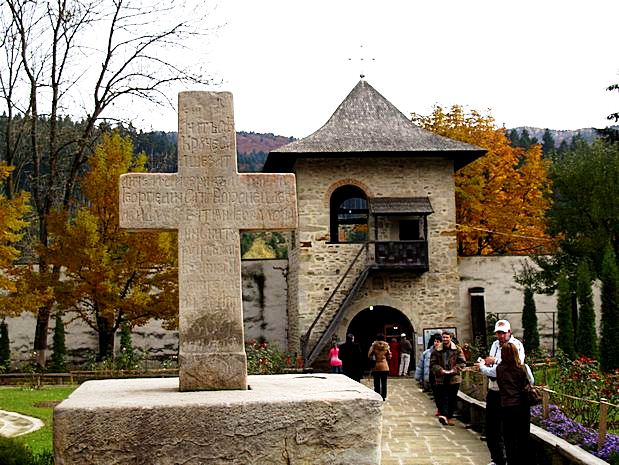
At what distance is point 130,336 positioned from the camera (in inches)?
1025

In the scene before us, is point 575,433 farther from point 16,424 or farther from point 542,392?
point 16,424

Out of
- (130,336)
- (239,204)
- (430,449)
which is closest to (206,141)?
(239,204)

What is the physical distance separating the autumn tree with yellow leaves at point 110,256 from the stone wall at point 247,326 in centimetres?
283

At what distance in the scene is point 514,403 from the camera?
7.50m

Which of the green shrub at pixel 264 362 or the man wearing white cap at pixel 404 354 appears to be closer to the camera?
the green shrub at pixel 264 362

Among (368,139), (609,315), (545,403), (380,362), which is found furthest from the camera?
(368,139)

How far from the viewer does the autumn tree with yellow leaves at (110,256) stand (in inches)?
880

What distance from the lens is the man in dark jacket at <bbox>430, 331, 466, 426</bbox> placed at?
1229 cm

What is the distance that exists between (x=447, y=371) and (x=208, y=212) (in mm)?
6716

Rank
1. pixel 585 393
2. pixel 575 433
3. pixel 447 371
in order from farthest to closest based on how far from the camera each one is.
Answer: pixel 447 371 < pixel 585 393 < pixel 575 433

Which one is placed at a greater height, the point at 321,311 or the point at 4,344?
the point at 321,311

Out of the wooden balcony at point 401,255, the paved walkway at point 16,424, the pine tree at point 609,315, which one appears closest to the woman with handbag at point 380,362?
the paved walkway at point 16,424

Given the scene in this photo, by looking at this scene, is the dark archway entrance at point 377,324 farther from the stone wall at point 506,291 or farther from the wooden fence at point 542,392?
the wooden fence at point 542,392

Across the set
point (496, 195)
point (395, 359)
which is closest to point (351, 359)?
point (395, 359)
